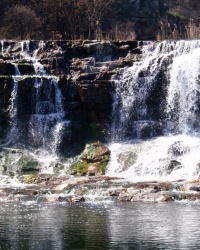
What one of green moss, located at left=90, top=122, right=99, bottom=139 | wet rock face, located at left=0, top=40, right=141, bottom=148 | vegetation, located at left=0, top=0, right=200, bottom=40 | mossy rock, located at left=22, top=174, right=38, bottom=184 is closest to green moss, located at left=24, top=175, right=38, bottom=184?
mossy rock, located at left=22, top=174, right=38, bottom=184

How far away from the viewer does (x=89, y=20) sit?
7188 cm

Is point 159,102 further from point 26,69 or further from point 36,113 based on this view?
point 26,69

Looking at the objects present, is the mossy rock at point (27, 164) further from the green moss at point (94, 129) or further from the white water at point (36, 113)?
the green moss at point (94, 129)

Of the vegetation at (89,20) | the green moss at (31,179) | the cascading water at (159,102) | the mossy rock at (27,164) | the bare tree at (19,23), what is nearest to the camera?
the green moss at (31,179)

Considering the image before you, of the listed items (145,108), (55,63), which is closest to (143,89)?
A: (145,108)

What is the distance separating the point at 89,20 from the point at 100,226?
47933 mm

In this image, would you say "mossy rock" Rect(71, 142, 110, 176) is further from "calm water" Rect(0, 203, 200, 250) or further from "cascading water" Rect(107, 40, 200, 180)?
"calm water" Rect(0, 203, 200, 250)

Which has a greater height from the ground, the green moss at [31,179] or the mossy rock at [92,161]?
the mossy rock at [92,161]


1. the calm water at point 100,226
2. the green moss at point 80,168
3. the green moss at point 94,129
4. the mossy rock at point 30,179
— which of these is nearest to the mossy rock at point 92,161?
the green moss at point 80,168

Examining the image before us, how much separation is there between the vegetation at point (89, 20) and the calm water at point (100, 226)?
35618mm

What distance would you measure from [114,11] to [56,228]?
5394 centimetres

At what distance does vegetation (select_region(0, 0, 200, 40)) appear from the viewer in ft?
225

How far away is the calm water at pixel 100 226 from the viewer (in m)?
23.0


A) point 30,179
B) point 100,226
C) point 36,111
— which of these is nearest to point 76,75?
point 36,111
